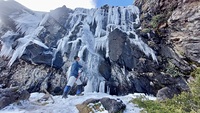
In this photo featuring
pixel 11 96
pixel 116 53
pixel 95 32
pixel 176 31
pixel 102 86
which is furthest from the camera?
pixel 95 32

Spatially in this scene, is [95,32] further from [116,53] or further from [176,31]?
[176,31]

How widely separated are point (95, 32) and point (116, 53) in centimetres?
390

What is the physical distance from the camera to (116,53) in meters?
15.1

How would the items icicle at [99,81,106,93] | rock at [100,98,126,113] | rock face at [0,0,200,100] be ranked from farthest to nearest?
icicle at [99,81,106,93] → rock face at [0,0,200,100] → rock at [100,98,126,113]

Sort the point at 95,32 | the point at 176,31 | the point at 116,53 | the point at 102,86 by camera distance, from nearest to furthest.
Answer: the point at 176,31 → the point at 102,86 → the point at 116,53 → the point at 95,32

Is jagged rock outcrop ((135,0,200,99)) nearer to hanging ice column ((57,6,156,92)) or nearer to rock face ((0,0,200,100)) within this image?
rock face ((0,0,200,100))

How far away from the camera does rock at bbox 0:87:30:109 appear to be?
26.8ft

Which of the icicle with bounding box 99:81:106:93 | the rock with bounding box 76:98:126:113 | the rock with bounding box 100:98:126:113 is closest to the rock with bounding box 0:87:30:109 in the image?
the rock with bounding box 76:98:126:113

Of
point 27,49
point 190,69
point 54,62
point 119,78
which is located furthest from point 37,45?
point 190,69

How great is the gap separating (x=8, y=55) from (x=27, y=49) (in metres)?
2.62

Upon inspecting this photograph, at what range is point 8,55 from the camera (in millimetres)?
16922

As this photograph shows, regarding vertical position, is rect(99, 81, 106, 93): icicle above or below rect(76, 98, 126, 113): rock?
above

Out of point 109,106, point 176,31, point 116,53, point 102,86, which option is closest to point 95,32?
point 116,53

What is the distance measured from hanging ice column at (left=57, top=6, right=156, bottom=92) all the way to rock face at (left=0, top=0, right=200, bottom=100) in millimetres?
72
